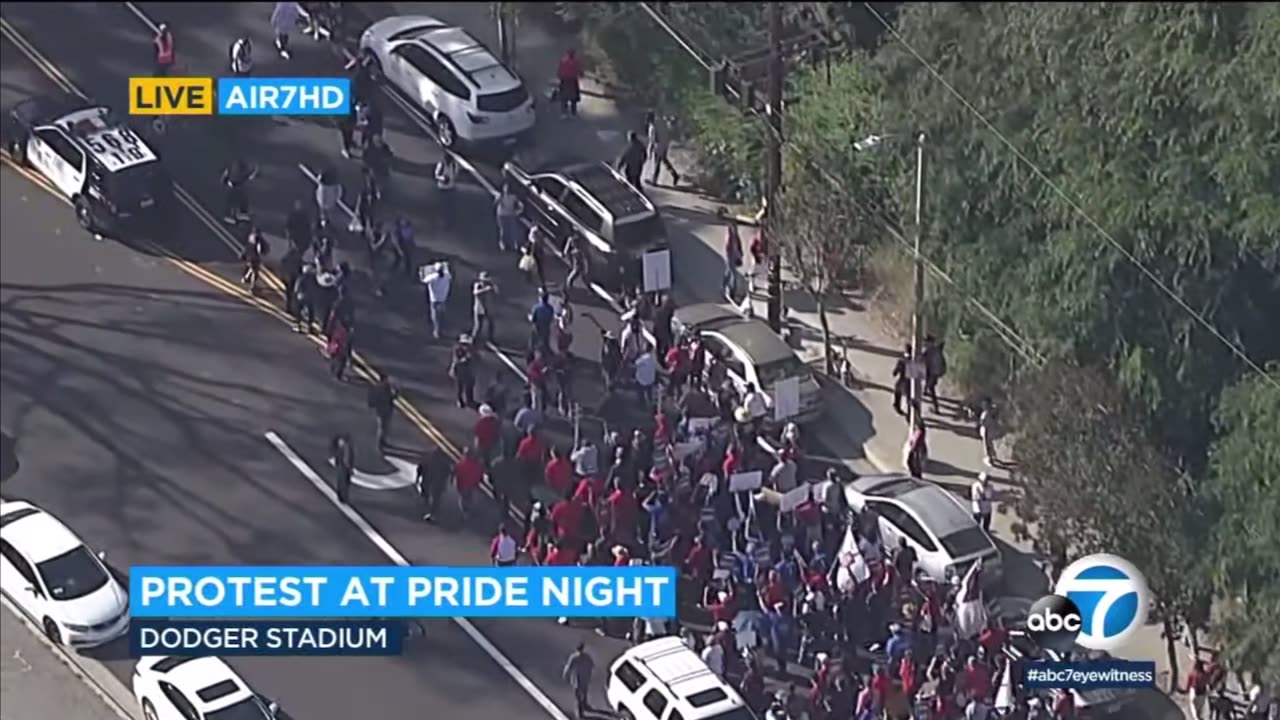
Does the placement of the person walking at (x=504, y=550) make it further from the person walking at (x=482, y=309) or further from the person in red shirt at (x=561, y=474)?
the person walking at (x=482, y=309)

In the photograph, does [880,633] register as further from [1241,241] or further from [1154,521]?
[1241,241]

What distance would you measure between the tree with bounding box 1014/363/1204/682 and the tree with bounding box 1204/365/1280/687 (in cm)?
43

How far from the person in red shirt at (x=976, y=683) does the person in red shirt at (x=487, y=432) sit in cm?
842

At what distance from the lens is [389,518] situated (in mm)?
44844

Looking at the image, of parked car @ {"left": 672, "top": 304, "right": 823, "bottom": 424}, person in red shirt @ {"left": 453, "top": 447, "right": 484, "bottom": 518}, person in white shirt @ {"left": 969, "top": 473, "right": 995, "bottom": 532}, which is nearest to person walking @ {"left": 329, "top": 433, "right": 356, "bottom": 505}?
person in red shirt @ {"left": 453, "top": 447, "right": 484, "bottom": 518}

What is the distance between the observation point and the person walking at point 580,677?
40875 millimetres

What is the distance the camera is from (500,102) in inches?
2069

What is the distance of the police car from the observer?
165 feet

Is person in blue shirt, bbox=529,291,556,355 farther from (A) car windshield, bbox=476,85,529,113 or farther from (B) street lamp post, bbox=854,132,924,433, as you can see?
(A) car windshield, bbox=476,85,529,113

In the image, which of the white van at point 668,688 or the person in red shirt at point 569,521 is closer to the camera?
the white van at point 668,688

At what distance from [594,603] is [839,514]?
12.3ft

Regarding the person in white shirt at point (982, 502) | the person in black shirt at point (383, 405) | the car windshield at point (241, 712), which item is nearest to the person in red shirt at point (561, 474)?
the person in black shirt at point (383, 405)

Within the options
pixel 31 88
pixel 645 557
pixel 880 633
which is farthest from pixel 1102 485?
pixel 31 88

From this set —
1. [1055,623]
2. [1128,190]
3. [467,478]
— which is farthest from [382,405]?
[1128,190]
